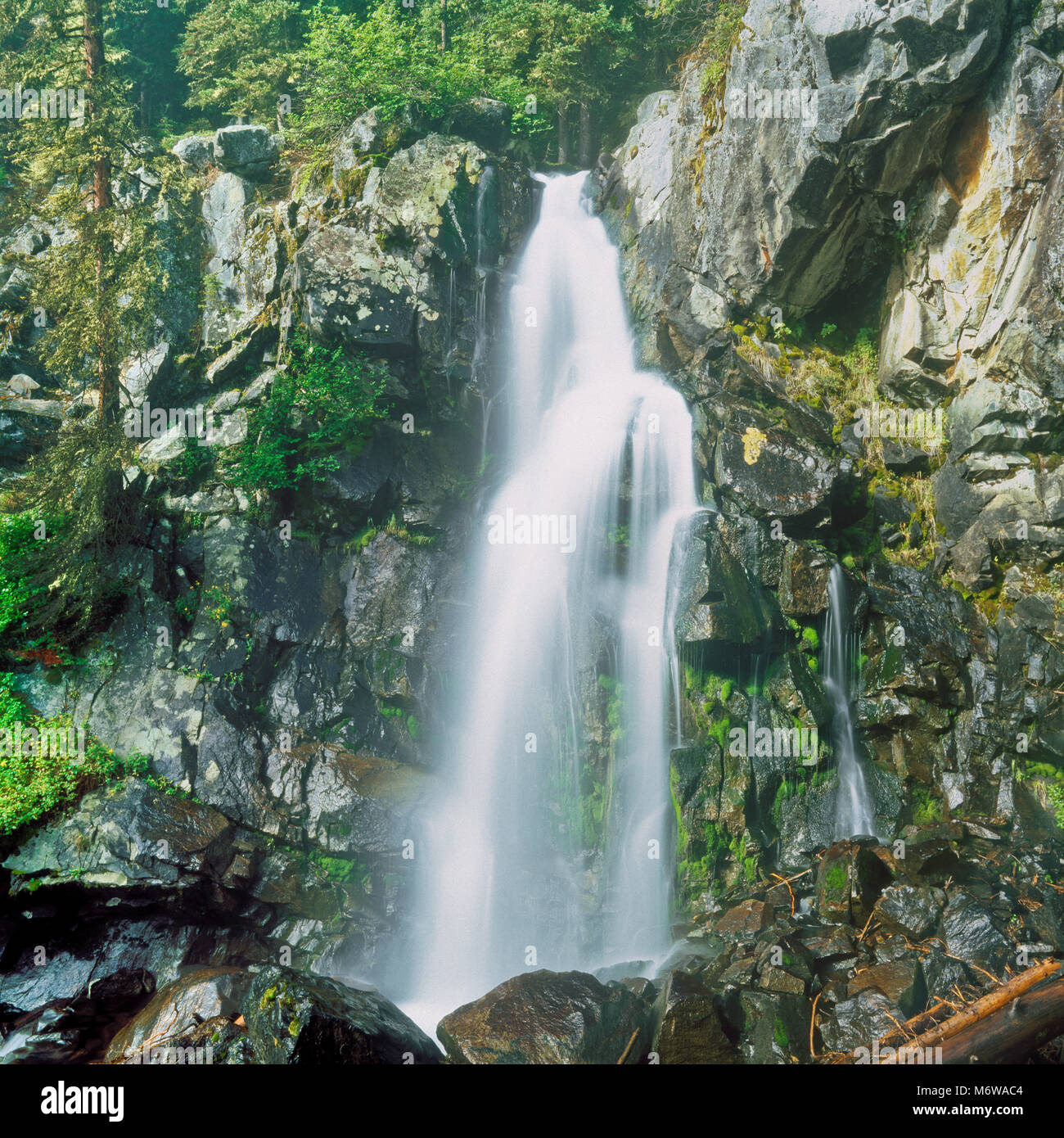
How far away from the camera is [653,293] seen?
44.7 ft

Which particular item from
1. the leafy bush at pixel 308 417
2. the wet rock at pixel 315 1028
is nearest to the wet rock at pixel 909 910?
the wet rock at pixel 315 1028

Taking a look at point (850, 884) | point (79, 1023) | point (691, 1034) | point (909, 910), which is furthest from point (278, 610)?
point (909, 910)

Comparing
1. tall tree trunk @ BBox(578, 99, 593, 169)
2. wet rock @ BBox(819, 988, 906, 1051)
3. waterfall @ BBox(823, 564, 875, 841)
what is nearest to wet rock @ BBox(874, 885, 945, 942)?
wet rock @ BBox(819, 988, 906, 1051)

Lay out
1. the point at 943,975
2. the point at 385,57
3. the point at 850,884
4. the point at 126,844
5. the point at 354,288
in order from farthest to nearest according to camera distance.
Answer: the point at 385,57
the point at 354,288
the point at 126,844
the point at 850,884
the point at 943,975

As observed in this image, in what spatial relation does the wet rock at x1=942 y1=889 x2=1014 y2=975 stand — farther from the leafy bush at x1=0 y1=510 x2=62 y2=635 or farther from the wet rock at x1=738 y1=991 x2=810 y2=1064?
the leafy bush at x1=0 y1=510 x2=62 y2=635

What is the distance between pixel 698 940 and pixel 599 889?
1.58 meters

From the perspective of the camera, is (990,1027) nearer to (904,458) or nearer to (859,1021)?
(859,1021)

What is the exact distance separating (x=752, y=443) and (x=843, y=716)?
4.25 meters

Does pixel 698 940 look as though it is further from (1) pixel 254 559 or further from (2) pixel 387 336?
(2) pixel 387 336

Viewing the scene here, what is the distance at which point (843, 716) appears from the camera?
34.5 feet

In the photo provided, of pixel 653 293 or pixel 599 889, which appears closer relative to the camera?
pixel 599 889

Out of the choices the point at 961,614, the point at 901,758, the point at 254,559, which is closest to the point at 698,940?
the point at 901,758

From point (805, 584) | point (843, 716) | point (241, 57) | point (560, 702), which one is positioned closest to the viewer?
point (843, 716)

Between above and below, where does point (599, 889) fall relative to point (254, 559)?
below
